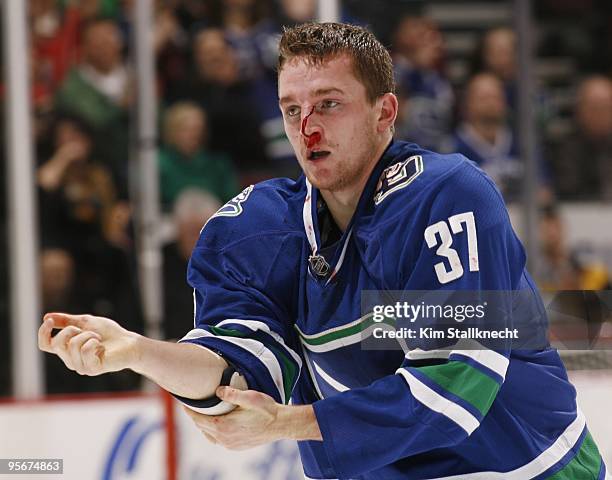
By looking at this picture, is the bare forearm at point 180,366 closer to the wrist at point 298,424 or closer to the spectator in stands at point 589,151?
the wrist at point 298,424

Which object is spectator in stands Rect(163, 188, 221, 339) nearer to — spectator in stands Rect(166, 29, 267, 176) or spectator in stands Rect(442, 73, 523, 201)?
spectator in stands Rect(166, 29, 267, 176)

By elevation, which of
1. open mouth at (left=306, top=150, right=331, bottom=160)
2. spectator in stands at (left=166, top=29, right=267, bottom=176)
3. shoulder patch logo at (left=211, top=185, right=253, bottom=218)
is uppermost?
spectator in stands at (left=166, top=29, right=267, bottom=176)

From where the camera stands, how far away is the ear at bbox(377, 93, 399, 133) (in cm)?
204

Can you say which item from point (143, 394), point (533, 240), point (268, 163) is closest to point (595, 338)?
point (143, 394)

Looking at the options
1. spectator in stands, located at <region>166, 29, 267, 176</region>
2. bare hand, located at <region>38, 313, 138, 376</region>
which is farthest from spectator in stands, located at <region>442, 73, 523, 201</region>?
bare hand, located at <region>38, 313, 138, 376</region>

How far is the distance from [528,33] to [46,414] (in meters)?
2.93

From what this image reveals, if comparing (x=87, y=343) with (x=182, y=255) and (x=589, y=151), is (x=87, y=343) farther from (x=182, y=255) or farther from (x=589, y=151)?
(x=589, y=151)

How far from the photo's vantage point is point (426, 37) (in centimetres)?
580

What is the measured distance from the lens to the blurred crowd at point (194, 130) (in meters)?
4.92

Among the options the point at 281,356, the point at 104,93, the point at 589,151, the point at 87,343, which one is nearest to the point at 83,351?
the point at 87,343

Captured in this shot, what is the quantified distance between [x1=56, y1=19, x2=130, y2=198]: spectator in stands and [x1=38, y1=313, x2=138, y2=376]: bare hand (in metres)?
3.37

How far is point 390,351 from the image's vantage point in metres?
2.00

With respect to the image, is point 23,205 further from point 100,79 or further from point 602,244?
point 602,244

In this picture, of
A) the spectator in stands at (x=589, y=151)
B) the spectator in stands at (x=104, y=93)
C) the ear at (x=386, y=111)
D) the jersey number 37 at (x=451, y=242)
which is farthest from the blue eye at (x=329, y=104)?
the spectator in stands at (x=589, y=151)
